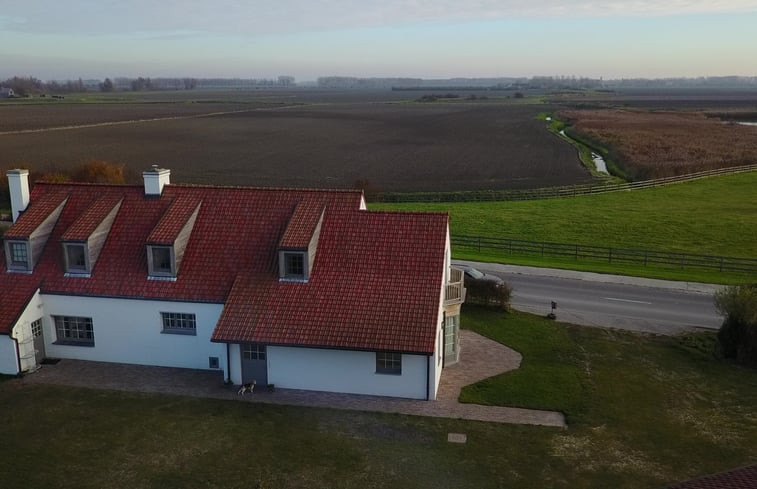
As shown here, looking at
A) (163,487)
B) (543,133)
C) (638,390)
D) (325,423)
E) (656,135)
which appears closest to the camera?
(163,487)

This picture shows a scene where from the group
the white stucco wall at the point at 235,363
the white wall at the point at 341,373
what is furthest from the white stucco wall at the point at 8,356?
the white wall at the point at 341,373

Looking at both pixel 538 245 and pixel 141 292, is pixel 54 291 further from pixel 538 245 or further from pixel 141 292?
pixel 538 245

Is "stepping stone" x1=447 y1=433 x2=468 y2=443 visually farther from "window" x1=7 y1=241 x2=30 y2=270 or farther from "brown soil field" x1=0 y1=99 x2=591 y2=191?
"brown soil field" x1=0 y1=99 x2=591 y2=191

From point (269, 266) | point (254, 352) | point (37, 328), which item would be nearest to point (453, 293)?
point (269, 266)

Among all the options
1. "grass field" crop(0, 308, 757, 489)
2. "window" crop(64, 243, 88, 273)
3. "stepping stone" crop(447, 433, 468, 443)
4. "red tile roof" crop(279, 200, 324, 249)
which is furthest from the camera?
"window" crop(64, 243, 88, 273)

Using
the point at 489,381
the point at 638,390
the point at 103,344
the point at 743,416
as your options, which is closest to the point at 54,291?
the point at 103,344

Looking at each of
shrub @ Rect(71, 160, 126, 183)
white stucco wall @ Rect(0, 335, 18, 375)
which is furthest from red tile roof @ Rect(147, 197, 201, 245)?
shrub @ Rect(71, 160, 126, 183)

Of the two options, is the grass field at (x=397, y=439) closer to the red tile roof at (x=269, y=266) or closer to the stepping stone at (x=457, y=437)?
the stepping stone at (x=457, y=437)
